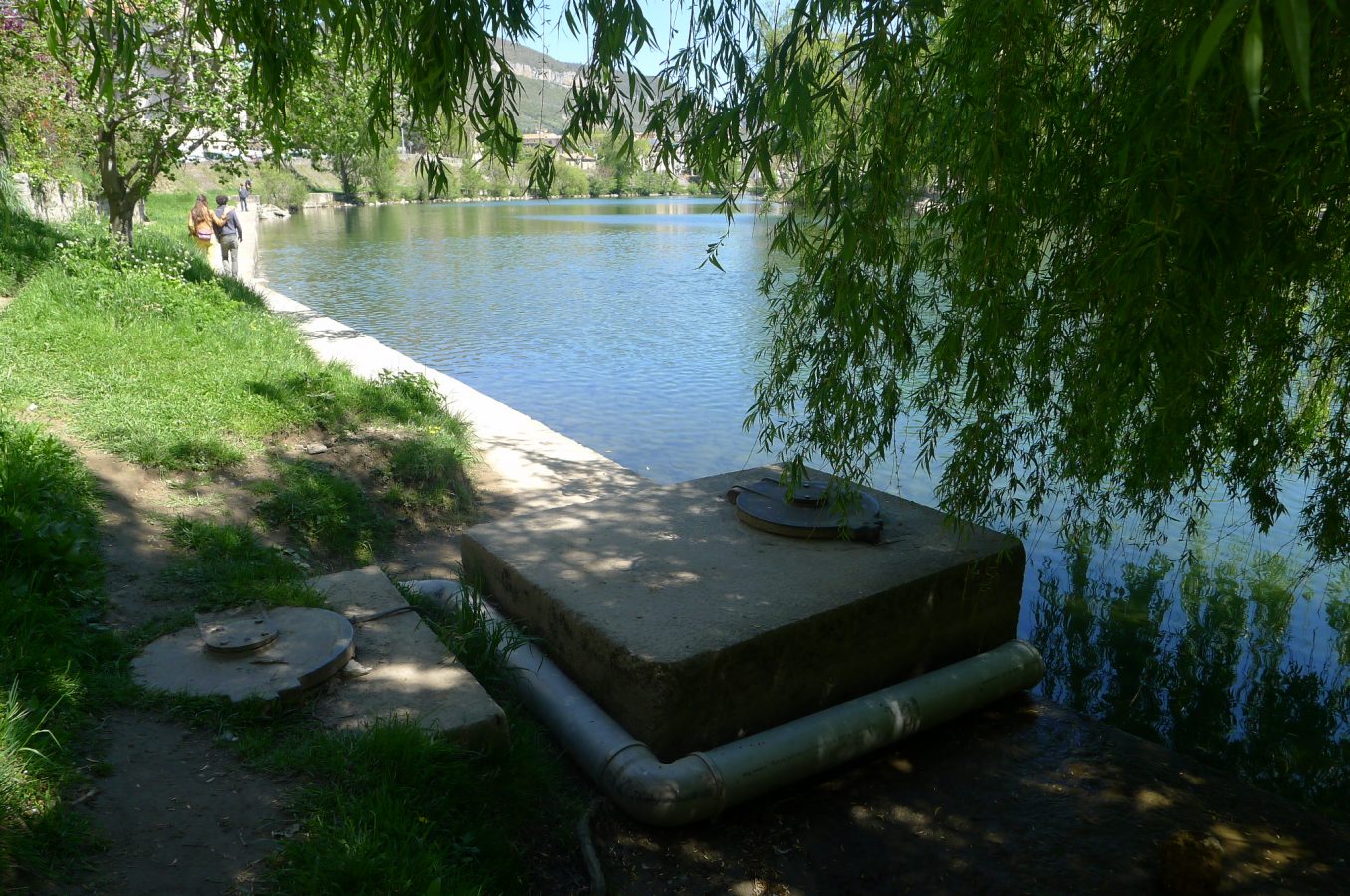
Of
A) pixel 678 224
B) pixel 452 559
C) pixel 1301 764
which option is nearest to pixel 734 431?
pixel 452 559

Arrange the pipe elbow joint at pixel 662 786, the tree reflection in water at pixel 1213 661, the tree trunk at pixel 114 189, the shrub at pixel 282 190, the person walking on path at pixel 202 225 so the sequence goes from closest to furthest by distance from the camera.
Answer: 1. the pipe elbow joint at pixel 662 786
2. the tree reflection in water at pixel 1213 661
3. the tree trunk at pixel 114 189
4. the person walking on path at pixel 202 225
5. the shrub at pixel 282 190

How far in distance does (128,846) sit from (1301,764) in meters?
5.34

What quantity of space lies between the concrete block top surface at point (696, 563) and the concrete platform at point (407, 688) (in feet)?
2.01

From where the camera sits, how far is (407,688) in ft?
11.8

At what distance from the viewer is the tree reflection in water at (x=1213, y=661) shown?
4977 millimetres

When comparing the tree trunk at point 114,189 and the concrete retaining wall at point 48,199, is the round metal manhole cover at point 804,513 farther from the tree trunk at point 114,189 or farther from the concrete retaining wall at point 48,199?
the concrete retaining wall at point 48,199

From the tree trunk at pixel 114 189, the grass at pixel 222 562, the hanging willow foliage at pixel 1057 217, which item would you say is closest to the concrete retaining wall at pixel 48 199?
the tree trunk at pixel 114 189

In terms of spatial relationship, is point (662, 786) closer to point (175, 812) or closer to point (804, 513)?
point (175, 812)

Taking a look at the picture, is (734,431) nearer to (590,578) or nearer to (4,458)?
(590,578)

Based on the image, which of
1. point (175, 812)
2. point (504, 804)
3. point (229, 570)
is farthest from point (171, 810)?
point (229, 570)

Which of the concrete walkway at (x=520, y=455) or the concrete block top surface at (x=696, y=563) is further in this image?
the concrete walkway at (x=520, y=455)

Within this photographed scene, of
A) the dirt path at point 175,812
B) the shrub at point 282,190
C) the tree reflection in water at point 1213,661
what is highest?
the shrub at point 282,190

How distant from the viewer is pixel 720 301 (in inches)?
762

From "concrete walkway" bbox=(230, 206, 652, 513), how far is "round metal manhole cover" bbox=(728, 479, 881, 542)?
217cm
